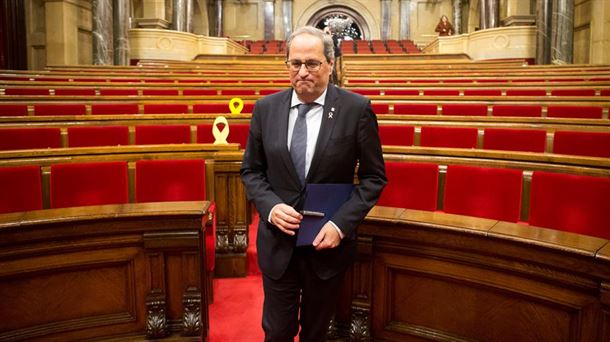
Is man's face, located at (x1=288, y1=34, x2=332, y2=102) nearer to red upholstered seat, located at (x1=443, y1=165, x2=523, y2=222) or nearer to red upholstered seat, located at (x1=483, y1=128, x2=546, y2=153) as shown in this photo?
red upholstered seat, located at (x1=443, y1=165, x2=523, y2=222)

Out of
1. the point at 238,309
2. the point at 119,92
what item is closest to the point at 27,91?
the point at 119,92

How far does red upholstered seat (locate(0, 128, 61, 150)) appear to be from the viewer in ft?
10.6

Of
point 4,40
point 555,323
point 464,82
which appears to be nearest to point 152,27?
point 4,40

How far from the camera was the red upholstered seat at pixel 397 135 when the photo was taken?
3.40 metres

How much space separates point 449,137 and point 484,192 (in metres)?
1.09

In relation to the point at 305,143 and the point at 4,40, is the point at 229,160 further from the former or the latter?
the point at 4,40

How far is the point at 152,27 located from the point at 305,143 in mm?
11587

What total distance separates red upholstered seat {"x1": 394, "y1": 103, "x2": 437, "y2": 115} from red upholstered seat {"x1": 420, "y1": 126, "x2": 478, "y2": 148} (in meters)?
0.98

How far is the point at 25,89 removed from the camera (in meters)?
5.38

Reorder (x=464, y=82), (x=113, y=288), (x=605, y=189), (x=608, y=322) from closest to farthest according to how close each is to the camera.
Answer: (x=608, y=322)
(x=113, y=288)
(x=605, y=189)
(x=464, y=82)

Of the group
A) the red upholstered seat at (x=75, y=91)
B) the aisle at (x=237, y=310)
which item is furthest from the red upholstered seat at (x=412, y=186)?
the red upholstered seat at (x=75, y=91)

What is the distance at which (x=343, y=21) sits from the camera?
1908cm

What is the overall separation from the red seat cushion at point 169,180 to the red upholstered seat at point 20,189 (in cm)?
47

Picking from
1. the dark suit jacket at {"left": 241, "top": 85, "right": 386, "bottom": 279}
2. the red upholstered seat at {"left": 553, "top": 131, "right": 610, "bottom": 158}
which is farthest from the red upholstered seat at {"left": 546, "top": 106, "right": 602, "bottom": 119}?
the dark suit jacket at {"left": 241, "top": 85, "right": 386, "bottom": 279}
